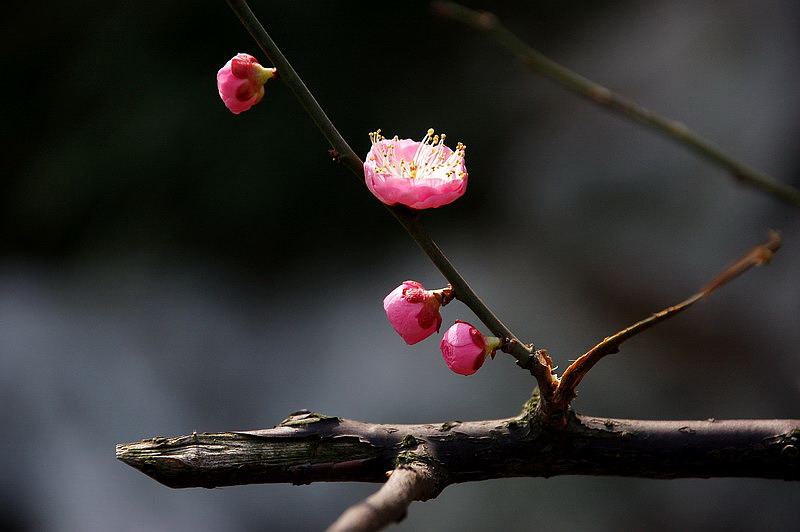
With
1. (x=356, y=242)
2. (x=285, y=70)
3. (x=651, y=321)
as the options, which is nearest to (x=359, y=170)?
(x=285, y=70)

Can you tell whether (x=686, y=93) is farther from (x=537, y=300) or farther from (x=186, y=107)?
(x=186, y=107)

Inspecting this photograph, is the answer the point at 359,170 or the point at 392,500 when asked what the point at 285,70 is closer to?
the point at 359,170

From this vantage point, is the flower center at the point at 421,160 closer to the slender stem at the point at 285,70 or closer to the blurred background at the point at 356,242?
the slender stem at the point at 285,70

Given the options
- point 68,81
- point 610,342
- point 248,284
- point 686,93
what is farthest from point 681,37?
point 68,81

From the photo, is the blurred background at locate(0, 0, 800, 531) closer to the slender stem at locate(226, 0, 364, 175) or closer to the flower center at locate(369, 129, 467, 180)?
the flower center at locate(369, 129, 467, 180)

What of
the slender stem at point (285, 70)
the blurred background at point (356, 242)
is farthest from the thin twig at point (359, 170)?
the blurred background at point (356, 242)
